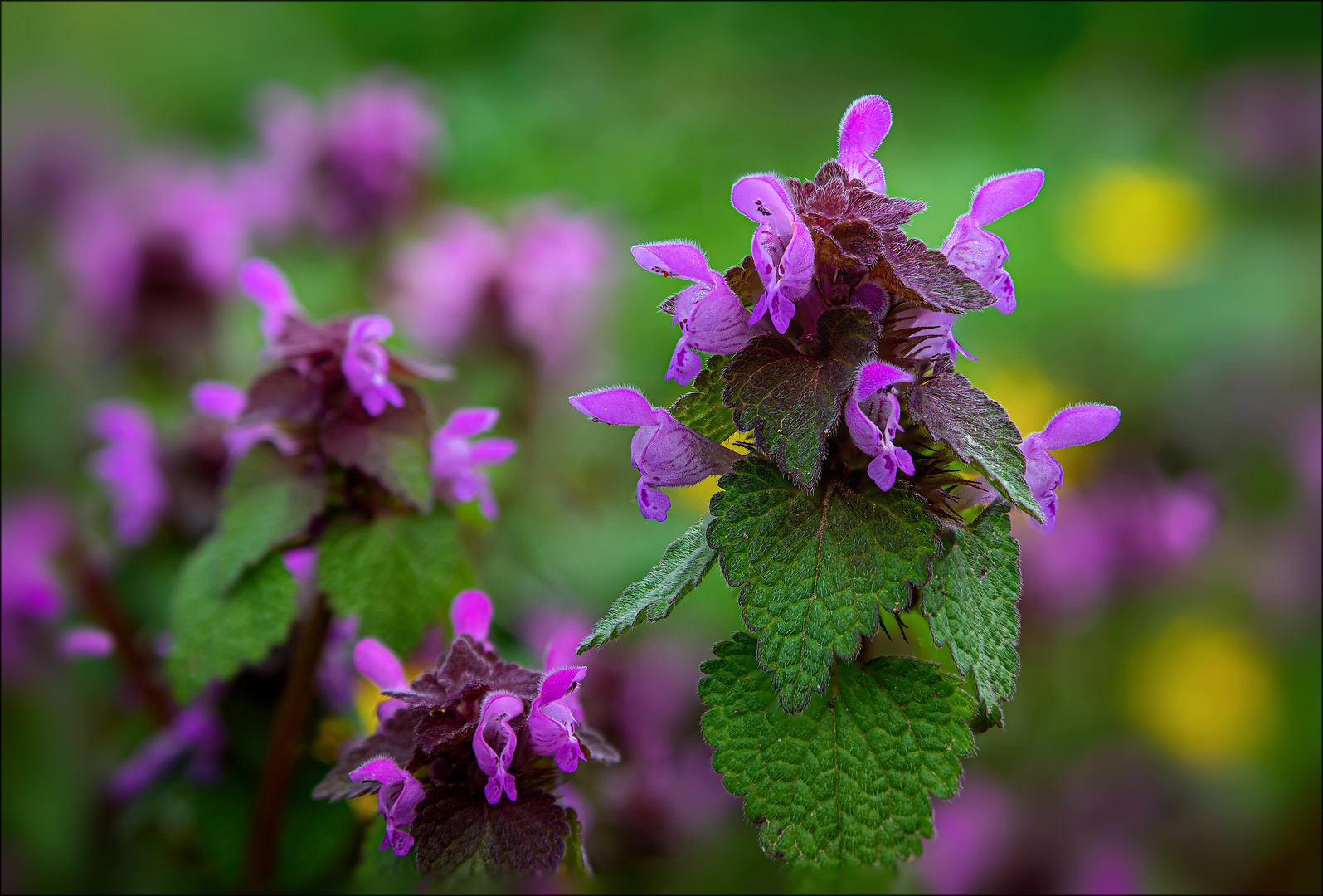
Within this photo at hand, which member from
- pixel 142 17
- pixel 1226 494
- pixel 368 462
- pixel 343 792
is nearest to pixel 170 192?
pixel 368 462

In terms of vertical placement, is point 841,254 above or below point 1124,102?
above

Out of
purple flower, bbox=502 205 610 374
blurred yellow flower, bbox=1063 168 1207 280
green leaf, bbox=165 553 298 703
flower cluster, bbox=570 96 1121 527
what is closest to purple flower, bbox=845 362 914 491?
flower cluster, bbox=570 96 1121 527

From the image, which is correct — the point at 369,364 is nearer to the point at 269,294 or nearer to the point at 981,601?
the point at 269,294

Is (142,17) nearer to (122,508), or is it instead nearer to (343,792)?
(122,508)

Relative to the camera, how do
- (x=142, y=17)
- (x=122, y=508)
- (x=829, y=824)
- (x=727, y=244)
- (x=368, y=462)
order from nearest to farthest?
(x=829, y=824)
(x=368, y=462)
(x=122, y=508)
(x=727, y=244)
(x=142, y=17)

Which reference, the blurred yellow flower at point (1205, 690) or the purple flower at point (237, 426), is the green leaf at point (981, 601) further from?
the blurred yellow flower at point (1205, 690)

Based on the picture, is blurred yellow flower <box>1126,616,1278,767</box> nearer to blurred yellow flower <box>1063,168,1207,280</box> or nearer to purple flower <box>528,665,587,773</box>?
purple flower <box>528,665,587,773</box>

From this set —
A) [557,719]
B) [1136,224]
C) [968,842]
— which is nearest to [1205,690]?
[968,842]
